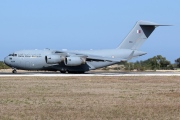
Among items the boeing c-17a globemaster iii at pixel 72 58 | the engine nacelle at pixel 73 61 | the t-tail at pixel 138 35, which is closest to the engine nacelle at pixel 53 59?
the boeing c-17a globemaster iii at pixel 72 58

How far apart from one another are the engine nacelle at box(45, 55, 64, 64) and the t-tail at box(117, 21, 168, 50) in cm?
849

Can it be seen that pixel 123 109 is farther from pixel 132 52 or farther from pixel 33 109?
pixel 132 52

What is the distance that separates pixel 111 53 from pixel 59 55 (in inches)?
253

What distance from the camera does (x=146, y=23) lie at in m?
58.1

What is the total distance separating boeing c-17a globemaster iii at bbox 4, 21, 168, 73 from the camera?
52.4 metres

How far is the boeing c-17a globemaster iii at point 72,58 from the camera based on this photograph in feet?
172

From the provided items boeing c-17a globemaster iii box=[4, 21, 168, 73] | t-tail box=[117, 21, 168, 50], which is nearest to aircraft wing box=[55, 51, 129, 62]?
boeing c-17a globemaster iii box=[4, 21, 168, 73]

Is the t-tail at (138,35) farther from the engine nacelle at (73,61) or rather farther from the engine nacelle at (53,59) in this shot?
the engine nacelle at (53,59)

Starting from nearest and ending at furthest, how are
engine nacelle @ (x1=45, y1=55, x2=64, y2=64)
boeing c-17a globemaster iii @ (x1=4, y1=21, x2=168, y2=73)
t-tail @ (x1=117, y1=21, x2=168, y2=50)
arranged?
engine nacelle @ (x1=45, y1=55, x2=64, y2=64) → boeing c-17a globemaster iii @ (x1=4, y1=21, x2=168, y2=73) → t-tail @ (x1=117, y1=21, x2=168, y2=50)

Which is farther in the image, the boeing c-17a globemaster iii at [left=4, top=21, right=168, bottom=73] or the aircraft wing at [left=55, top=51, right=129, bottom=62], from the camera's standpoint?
the boeing c-17a globemaster iii at [left=4, top=21, right=168, bottom=73]

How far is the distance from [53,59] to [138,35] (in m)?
11.9

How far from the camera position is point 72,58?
52.2 meters

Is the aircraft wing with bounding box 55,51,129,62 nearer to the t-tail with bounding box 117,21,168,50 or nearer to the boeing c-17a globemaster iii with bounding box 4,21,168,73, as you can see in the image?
the boeing c-17a globemaster iii with bounding box 4,21,168,73

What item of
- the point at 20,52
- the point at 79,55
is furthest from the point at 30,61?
the point at 79,55
